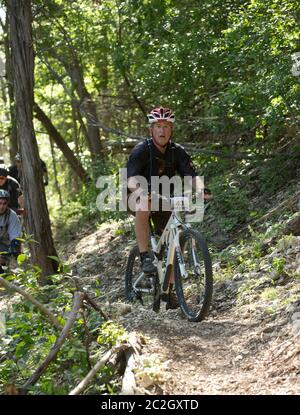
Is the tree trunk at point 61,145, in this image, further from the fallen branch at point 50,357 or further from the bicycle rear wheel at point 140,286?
the fallen branch at point 50,357

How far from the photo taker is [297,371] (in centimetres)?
472

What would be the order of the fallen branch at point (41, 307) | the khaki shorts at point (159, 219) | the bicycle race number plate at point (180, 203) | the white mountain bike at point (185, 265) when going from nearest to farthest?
the fallen branch at point (41, 307), the white mountain bike at point (185, 265), the bicycle race number plate at point (180, 203), the khaki shorts at point (159, 219)

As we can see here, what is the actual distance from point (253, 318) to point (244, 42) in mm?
4199

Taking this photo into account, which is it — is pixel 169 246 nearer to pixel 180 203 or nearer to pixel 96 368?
pixel 180 203

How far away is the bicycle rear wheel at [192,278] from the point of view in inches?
253

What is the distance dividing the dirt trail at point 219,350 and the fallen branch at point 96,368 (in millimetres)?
203

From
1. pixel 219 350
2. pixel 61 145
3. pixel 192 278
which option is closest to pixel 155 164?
pixel 192 278

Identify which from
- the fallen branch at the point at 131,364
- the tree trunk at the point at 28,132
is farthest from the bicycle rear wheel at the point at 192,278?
the tree trunk at the point at 28,132

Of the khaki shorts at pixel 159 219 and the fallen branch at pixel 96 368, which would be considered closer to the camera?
the fallen branch at pixel 96 368

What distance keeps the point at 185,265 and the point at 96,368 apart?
2.20 m

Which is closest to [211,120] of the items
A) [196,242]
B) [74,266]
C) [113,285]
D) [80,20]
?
[113,285]

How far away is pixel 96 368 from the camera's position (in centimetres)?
475

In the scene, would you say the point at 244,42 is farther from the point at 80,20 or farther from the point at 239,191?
the point at 80,20

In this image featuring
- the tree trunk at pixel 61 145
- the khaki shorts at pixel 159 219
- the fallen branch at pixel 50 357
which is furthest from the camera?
the tree trunk at pixel 61 145
